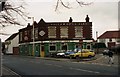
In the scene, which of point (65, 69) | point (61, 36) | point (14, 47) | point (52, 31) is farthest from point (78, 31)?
point (65, 69)

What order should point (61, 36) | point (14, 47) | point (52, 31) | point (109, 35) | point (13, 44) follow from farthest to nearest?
point (109, 35)
point (13, 44)
point (14, 47)
point (52, 31)
point (61, 36)

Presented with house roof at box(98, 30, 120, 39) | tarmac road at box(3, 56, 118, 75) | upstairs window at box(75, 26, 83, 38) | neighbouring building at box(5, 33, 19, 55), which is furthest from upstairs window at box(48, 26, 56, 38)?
tarmac road at box(3, 56, 118, 75)

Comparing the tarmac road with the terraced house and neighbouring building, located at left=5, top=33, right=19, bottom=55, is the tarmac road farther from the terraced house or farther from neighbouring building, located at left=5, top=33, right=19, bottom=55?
neighbouring building, located at left=5, top=33, right=19, bottom=55

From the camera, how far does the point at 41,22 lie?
272 feet

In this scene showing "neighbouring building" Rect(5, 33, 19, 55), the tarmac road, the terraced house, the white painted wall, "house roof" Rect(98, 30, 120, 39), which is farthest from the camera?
"house roof" Rect(98, 30, 120, 39)

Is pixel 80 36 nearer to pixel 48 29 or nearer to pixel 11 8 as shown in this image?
pixel 48 29

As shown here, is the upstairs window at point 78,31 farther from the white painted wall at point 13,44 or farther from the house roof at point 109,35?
the house roof at point 109,35

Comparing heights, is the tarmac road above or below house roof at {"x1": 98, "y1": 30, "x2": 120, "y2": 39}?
below

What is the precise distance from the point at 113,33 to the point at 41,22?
43.0 meters

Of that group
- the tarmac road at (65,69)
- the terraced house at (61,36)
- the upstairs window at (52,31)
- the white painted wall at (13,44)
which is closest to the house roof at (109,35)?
the white painted wall at (13,44)

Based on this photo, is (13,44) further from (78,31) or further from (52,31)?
(78,31)

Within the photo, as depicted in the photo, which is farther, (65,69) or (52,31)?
(52,31)

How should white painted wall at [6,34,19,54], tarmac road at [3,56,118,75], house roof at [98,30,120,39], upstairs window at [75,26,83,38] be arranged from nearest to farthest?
tarmac road at [3,56,118,75]
upstairs window at [75,26,83,38]
white painted wall at [6,34,19,54]
house roof at [98,30,120,39]

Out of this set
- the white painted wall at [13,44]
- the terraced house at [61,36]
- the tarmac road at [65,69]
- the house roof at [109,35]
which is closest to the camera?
the tarmac road at [65,69]
